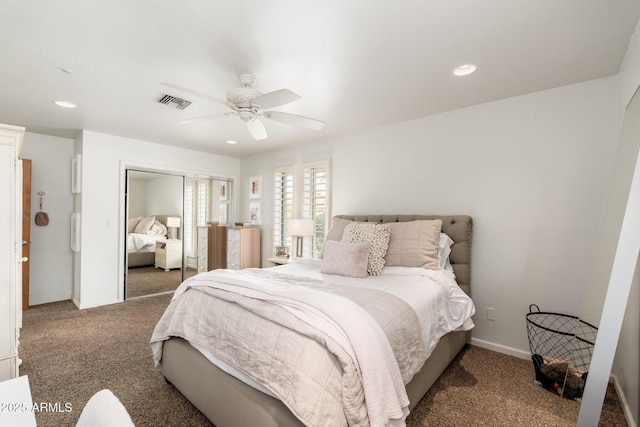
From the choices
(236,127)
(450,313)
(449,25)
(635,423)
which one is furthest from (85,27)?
(635,423)

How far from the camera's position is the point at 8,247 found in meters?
1.76

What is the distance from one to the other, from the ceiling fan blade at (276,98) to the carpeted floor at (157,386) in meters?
2.09

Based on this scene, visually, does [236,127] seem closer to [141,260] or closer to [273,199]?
[273,199]

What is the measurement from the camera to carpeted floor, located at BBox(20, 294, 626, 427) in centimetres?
176

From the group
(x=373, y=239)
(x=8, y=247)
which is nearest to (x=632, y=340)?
(x=373, y=239)

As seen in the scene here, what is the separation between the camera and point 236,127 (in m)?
3.53

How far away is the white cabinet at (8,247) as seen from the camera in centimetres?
174

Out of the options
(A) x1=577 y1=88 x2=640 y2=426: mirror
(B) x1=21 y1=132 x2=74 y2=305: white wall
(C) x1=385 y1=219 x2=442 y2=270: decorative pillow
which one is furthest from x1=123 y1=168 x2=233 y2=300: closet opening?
(A) x1=577 y1=88 x2=640 y2=426: mirror

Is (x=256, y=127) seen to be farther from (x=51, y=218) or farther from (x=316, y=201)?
(x=51, y=218)

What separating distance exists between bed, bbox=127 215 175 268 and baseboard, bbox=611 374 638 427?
17.0ft

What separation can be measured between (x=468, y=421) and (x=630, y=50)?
8.27ft

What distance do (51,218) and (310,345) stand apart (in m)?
4.65

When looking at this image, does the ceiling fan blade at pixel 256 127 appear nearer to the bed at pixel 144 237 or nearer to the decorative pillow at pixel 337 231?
the decorative pillow at pixel 337 231

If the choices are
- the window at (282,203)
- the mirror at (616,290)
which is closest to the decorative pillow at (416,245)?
the mirror at (616,290)
